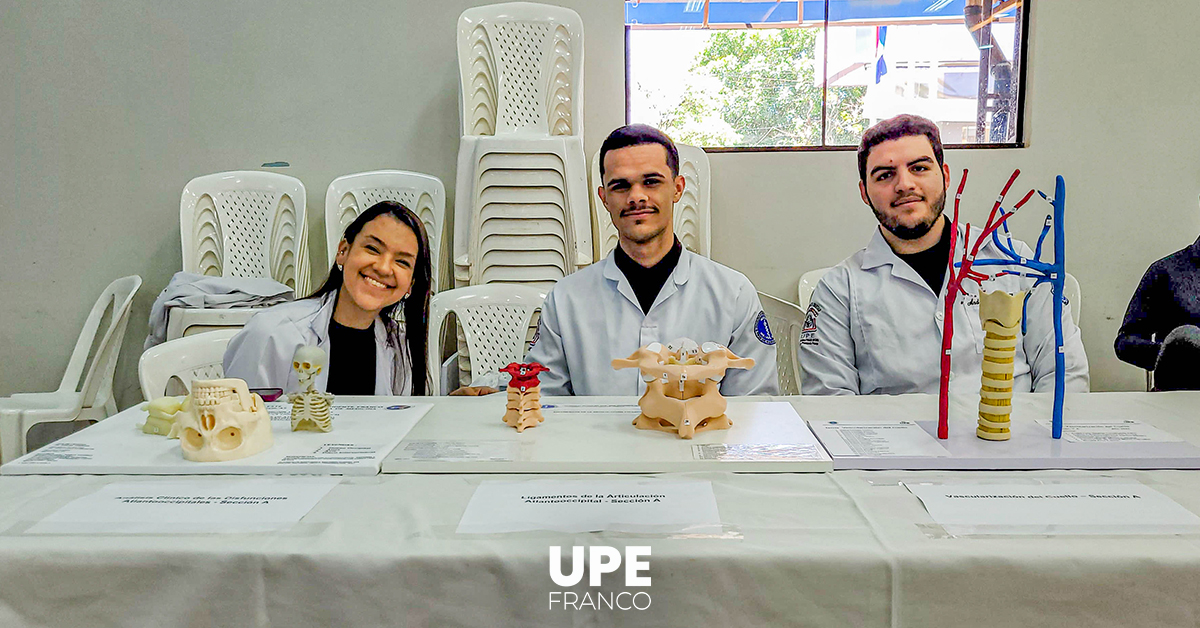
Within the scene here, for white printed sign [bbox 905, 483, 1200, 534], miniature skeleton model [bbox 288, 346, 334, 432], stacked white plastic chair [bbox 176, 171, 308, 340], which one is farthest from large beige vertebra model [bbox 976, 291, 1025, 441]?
stacked white plastic chair [bbox 176, 171, 308, 340]

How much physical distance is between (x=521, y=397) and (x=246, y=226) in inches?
96.0

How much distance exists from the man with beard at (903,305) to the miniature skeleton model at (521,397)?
0.93 m

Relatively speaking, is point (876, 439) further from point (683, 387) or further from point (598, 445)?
point (598, 445)

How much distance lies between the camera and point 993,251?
213 centimetres

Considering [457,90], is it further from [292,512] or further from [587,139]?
[292,512]

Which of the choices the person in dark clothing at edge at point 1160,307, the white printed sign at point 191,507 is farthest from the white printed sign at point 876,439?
the person in dark clothing at edge at point 1160,307

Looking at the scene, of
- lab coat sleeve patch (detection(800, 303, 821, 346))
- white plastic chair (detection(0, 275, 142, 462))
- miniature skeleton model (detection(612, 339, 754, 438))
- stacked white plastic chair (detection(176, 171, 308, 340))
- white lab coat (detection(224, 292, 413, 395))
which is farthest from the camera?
stacked white plastic chair (detection(176, 171, 308, 340))

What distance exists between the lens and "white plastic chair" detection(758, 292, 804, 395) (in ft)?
8.41

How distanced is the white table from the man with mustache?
114cm

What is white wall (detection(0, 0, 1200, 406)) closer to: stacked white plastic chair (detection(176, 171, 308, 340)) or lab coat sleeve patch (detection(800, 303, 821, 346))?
stacked white plastic chair (detection(176, 171, 308, 340))

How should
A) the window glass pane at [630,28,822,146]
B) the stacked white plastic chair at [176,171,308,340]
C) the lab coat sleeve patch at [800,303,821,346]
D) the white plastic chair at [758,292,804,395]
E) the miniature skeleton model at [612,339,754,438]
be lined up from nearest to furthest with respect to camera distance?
the miniature skeleton model at [612,339,754,438] → the lab coat sleeve patch at [800,303,821,346] → the white plastic chair at [758,292,804,395] → the stacked white plastic chair at [176,171,308,340] → the window glass pane at [630,28,822,146]

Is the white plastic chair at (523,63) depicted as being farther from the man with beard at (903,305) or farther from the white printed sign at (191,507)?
the white printed sign at (191,507)

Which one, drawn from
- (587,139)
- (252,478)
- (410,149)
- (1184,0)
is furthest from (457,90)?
(1184,0)

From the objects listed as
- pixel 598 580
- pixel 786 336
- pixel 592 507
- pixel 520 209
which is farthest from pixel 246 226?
pixel 598 580
